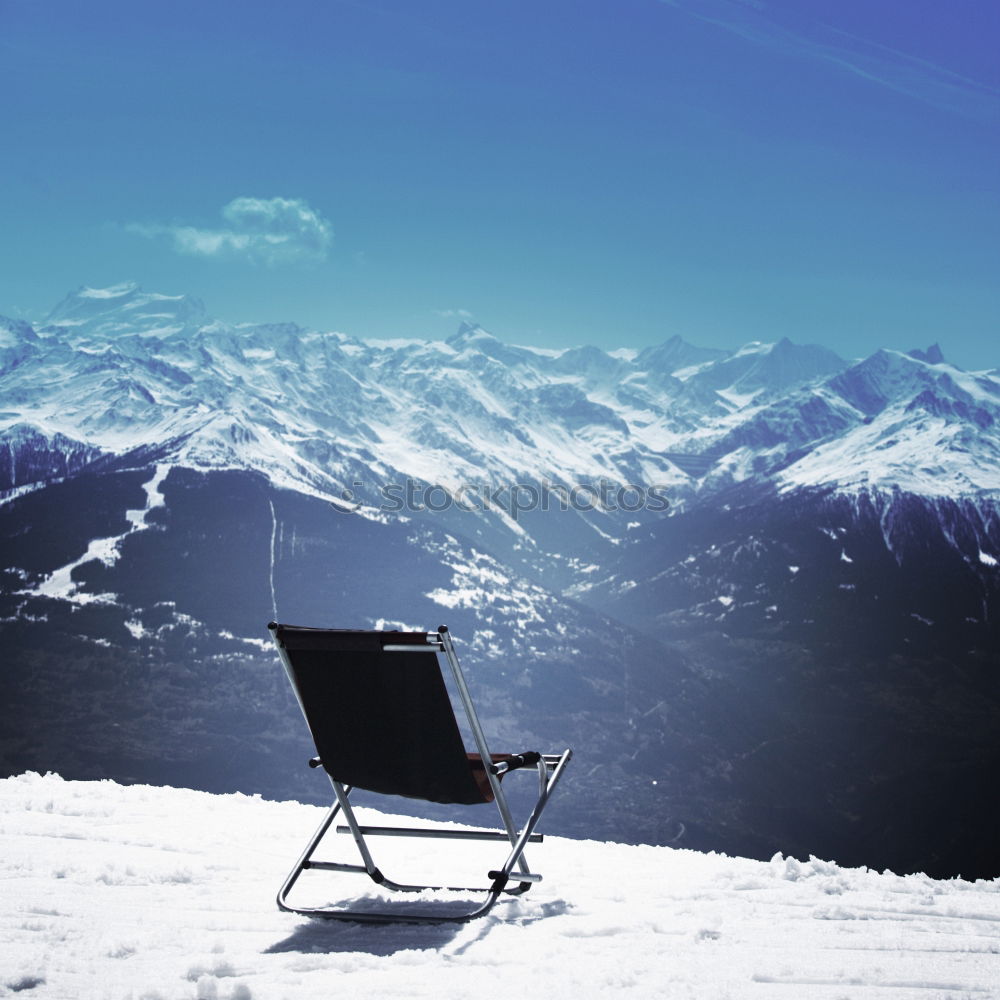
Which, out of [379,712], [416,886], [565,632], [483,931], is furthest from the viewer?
[565,632]

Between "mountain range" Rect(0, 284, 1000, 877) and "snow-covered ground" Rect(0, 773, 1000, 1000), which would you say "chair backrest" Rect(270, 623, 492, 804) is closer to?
"snow-covered ground" Rect(0, 773, 1000, 1000)

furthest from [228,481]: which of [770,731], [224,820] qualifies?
[224,820]

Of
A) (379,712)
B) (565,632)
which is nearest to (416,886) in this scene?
(379,712)

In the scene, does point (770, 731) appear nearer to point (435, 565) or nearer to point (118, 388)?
point (435, 565)

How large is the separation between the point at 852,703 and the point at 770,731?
15429 millimetres

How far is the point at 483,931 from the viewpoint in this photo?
271 cm

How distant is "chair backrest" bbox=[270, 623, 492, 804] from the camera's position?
113 inches

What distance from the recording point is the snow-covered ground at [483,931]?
2195mm

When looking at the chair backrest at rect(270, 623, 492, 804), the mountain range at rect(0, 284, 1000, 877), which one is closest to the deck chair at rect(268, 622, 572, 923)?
the chair backrest at rect(270, 623, 492, 804)

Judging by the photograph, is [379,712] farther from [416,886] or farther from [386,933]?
[416,886]

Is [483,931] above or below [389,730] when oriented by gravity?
below

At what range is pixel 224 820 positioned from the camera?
14.9ft

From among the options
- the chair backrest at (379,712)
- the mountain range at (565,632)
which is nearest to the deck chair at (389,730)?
the chair backrest at (379,712)

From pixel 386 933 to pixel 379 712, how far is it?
0.61 metres
